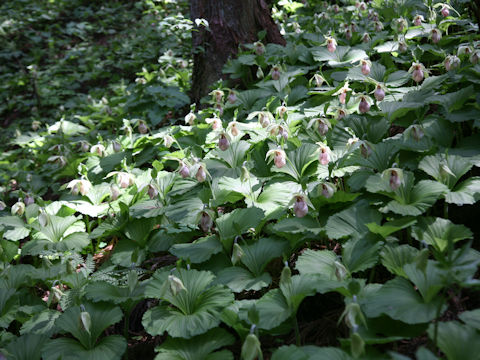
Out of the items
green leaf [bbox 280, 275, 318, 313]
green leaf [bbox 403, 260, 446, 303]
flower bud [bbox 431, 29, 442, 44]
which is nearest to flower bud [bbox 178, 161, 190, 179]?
green leaf [bbox 280, 275, 318, 313]

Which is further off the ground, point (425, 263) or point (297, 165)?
point (425, 263)

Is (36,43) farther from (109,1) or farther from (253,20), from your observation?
(253,20)

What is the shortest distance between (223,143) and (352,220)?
3.71 ft

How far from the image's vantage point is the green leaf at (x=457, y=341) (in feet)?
4.36

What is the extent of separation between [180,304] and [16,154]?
448 centimetres

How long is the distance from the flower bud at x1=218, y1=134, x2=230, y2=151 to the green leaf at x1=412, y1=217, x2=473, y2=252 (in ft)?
4.51

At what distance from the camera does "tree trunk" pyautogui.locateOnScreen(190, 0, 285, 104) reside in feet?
15.2

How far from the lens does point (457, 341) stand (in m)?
1.36

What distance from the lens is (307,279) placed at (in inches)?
71.6

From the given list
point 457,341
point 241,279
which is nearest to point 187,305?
point 241,279

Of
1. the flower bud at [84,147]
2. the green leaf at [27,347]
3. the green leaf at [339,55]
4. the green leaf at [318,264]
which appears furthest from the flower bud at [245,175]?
the flower bud at [84,147]

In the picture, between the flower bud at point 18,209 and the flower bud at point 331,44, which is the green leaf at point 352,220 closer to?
the flower bud at point 331,44

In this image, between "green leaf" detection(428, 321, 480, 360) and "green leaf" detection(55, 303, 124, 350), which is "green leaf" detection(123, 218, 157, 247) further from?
"green leaf" detection(428, 321, 480, 360)

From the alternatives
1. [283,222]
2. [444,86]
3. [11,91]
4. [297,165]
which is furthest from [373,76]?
[11,91]
